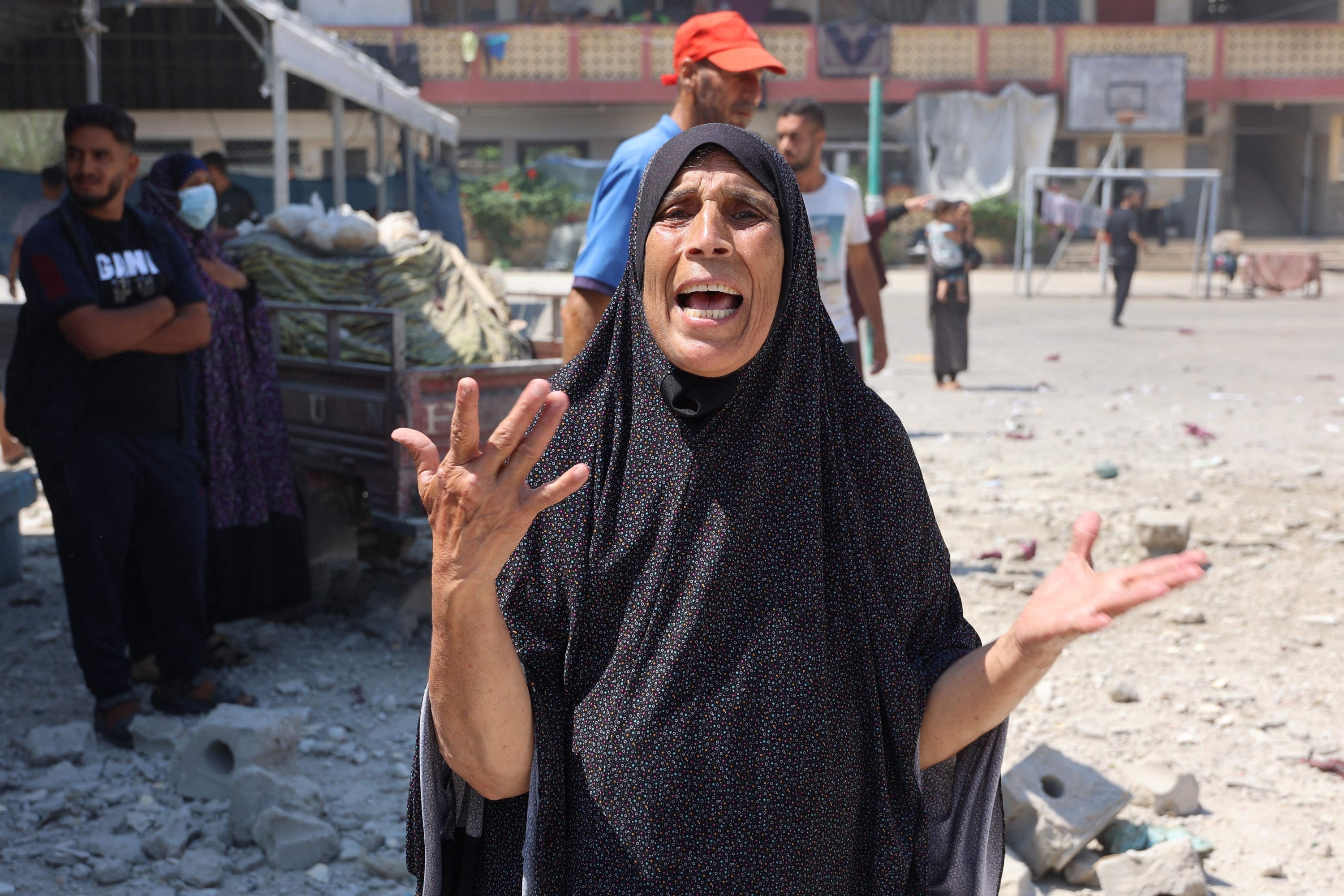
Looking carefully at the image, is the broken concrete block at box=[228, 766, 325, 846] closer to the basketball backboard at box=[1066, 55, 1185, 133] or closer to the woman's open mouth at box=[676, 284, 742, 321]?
the woman's open mouth at box=[676, 284, 742, 321]

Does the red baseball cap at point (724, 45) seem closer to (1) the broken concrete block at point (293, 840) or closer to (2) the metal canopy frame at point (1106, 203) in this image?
(1) the broken concrete block at point (293, 840)

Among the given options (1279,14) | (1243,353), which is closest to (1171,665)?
(1243,353)

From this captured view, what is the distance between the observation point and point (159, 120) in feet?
77.2

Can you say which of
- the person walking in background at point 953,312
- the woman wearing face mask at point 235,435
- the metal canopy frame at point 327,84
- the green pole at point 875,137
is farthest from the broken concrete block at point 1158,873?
the green pole at point 875,137

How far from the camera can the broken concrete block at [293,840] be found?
10.5 feet

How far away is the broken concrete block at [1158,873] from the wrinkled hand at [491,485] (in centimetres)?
213

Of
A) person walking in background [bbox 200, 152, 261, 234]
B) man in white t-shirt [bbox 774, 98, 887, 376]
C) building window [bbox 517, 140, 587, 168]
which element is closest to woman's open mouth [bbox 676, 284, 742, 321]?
man in white t-shirt [bbox 774, 98, 887, 376]

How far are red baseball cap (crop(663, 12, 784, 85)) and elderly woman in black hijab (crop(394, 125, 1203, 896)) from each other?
1.94 metres

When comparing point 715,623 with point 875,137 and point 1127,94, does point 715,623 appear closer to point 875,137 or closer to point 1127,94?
point 875,137

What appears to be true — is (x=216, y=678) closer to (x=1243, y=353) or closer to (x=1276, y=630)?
(x=1276, y=630)

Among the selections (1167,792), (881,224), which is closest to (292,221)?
(881,224)

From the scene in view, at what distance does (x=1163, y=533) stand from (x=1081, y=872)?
2909 millimetres

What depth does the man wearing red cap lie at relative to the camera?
3.41m

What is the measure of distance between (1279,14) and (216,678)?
37969mm
